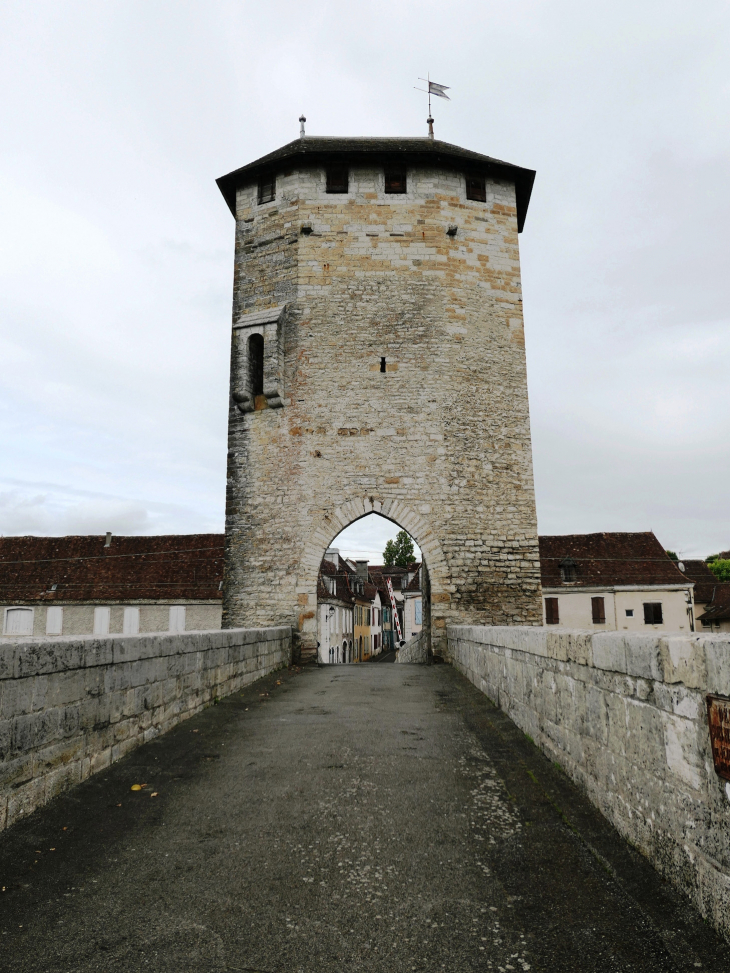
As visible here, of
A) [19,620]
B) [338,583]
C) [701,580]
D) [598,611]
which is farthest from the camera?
[701,580]

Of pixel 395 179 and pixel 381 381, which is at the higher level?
pixel 395 179

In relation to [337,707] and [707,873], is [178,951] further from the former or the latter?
[337,707]

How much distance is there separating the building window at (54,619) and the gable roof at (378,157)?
58.7 feet

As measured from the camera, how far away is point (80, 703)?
12.7ft

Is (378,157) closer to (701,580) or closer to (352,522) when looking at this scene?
(352,522)

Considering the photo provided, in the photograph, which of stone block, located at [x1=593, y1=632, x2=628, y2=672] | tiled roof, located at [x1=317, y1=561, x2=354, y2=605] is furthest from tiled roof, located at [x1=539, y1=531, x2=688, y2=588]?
stone block, located at [x1=593, y1=632, x2=628, y2=672]

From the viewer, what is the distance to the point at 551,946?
2268mm

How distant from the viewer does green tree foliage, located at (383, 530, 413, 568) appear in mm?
54094

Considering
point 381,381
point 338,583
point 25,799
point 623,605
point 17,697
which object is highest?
point 381,381

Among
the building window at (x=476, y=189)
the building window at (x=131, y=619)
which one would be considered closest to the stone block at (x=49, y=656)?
the building window at (x=476, y=189)

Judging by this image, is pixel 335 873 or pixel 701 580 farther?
pixel 701 580

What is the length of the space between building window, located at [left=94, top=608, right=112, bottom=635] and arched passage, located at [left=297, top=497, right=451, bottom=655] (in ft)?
50.9

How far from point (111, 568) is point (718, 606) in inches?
1210

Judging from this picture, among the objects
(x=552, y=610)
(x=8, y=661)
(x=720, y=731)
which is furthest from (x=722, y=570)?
(x=8, y=661)
